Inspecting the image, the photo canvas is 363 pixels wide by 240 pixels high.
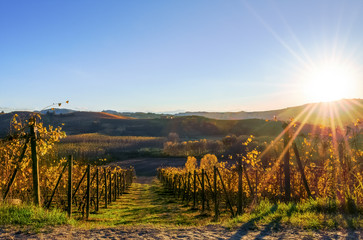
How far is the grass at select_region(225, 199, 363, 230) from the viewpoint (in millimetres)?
6898

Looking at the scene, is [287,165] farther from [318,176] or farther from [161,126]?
[161,126]

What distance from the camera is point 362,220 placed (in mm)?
6973

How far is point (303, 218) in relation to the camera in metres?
7.45

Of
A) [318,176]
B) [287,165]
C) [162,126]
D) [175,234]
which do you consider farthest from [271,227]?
[162,126]

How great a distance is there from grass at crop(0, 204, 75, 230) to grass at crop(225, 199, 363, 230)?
14.7ft

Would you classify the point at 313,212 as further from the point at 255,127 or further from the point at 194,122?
the point at 194,122

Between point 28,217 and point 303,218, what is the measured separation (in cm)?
709

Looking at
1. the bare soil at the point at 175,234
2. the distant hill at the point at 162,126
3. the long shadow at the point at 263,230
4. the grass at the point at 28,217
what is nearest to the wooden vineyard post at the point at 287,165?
the long shadow at the point at 263,230

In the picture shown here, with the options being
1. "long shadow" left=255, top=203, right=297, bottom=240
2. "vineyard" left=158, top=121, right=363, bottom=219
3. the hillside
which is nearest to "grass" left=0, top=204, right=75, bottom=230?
"long shadow" left=255, top=203, right=297, bottom=240

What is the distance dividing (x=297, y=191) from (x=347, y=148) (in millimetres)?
3061

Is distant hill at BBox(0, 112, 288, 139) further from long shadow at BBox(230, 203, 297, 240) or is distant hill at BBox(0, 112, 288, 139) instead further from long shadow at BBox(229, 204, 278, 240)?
long shadow at BBox(230, 203, 297, 240)

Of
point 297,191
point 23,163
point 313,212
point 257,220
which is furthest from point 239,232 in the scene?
point 23,163

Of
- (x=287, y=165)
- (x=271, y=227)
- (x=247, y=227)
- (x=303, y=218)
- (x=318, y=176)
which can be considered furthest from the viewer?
(x=318, y=176)

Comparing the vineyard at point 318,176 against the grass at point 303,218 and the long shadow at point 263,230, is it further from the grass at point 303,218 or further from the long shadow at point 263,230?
the long shadow at point 263,230
